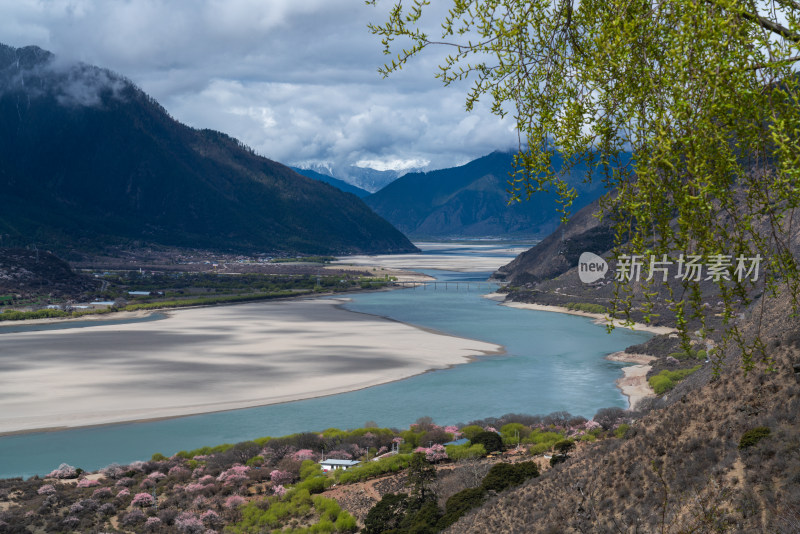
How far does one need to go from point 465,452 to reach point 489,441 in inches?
72.6

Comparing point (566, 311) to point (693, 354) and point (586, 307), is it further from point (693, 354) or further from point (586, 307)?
point (693, 354)

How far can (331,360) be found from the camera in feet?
209

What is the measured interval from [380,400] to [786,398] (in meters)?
36.0

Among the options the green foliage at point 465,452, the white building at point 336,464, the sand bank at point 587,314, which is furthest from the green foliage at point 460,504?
the sand bank at point 587,314

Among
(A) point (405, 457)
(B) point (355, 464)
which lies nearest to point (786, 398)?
(A) point (405, 457)

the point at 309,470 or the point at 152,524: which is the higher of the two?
the point at 309,470

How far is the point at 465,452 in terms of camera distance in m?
31.9

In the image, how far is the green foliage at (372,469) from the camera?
29.7 m

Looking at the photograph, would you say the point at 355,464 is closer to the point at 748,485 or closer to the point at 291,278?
the point at 748,485

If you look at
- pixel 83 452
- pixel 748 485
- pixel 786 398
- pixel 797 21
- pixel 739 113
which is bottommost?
pixel 83 452

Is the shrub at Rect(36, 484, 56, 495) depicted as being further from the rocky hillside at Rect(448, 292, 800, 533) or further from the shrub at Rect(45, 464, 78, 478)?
the rocky hillside at Rect(448, 292, 800, 533)

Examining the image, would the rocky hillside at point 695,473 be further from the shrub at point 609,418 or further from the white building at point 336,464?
the shrub at point 609,418

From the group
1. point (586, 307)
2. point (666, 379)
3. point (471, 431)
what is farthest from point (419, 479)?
point (586, 307)

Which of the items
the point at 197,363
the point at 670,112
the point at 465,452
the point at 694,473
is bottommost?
the point at 197,363
